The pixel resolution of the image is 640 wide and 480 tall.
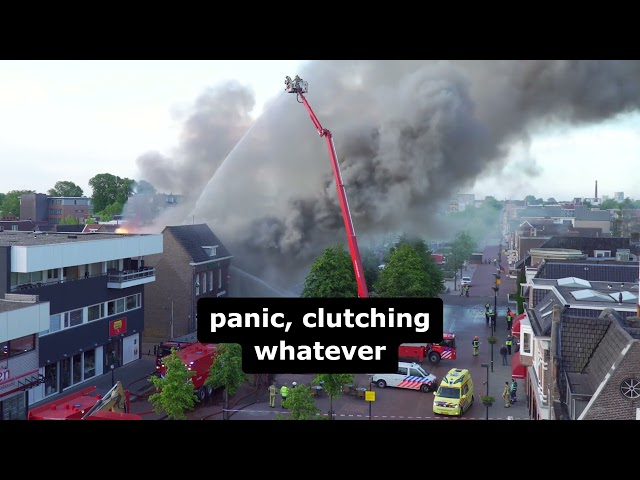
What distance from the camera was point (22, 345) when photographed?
12500mm

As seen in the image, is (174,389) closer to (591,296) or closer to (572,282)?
(591,296)

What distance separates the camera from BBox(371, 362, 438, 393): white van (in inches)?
595

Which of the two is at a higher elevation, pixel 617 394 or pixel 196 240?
pixel 196 240

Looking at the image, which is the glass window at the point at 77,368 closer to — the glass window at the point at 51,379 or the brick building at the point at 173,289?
the glass window at the point at 51,379

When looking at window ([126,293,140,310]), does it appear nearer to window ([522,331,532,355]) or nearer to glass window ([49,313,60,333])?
glass window ([49,313,60,333])

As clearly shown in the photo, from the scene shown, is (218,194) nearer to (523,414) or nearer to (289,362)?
(523,414)

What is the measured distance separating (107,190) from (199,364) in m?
37.3

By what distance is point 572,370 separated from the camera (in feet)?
35.5

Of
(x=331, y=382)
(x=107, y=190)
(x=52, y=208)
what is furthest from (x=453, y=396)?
(x=52, y=208)

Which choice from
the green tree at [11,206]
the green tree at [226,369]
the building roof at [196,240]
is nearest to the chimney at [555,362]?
the green tree at [226,369]

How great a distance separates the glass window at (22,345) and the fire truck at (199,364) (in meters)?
2.62

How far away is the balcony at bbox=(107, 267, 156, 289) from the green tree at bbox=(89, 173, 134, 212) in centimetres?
3059
